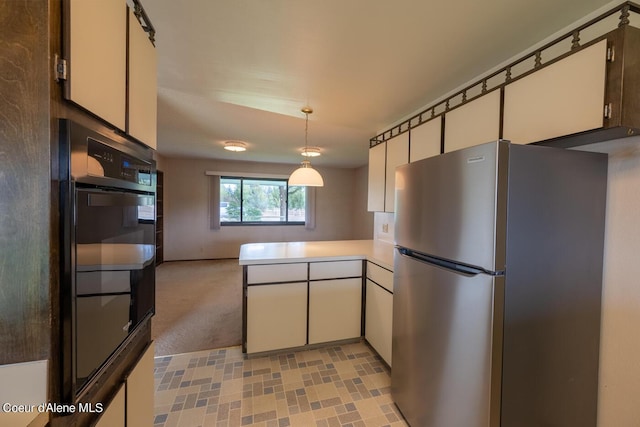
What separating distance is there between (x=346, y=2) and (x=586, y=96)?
1.09 m

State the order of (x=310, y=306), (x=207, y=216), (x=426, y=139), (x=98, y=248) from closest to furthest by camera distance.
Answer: (x=98, y=248) < (x=426, y=139) < (x=310, y=306) < (x=207, y=216)

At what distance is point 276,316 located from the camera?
220 centimetres

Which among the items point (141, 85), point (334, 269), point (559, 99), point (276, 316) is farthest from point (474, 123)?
point (276, 316)

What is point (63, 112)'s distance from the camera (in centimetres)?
62

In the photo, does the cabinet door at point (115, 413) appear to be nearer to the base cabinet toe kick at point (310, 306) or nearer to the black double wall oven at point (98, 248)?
the black double wall oven at point (98, 248)

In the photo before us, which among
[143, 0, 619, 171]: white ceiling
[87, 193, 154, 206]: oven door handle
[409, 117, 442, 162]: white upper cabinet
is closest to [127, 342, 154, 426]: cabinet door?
[87, 193, 154, 206]: oven door handle

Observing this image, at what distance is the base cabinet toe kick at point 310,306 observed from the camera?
2.14 m

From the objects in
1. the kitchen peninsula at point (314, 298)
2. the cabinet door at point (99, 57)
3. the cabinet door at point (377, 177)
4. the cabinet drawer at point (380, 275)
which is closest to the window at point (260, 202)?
the cabinet door at point (377, 177)

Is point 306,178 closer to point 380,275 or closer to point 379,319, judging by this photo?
point 380,275

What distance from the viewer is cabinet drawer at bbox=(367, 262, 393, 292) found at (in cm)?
199

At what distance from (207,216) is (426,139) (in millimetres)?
4989

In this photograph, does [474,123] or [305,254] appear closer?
[474,123]

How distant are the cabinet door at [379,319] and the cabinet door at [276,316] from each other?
59cm

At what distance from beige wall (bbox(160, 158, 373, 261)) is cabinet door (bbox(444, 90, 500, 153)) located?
4158 millimetres
